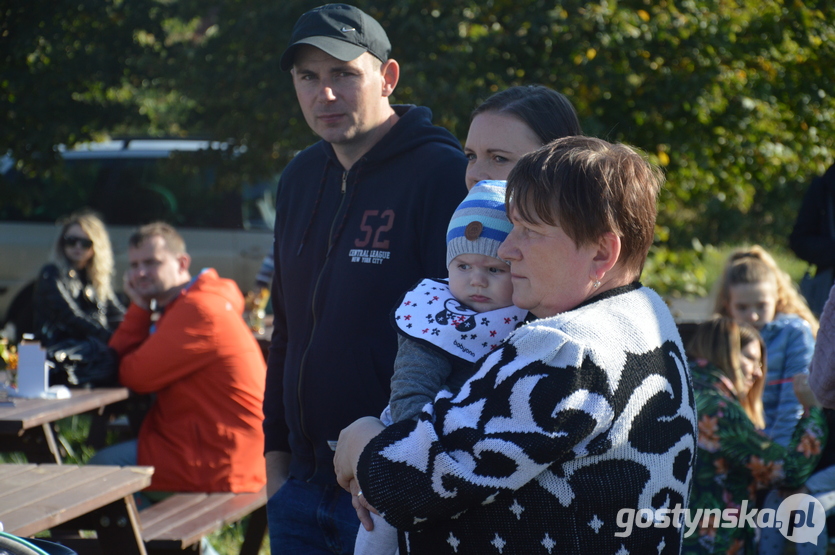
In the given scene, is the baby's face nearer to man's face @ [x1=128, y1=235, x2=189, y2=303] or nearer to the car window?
man's face @ [x1=128, y1=235, x2=189, y2=303]

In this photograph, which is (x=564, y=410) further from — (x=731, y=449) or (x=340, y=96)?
(x=731, y=449)

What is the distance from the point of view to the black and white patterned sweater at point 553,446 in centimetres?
128

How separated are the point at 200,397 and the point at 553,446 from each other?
2856 mm

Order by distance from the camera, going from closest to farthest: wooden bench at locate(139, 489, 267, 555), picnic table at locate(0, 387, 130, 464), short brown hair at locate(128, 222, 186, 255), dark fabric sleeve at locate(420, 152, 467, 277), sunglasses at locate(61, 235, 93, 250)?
dark fabric sleeve at locate(420, 152, 467, 277), wooden bench at locate(139, 489, 267, 555), picnic table at locate(0, 387, 130, 464), short brown hair at locate(128, 222, 186, 255), sunglasses at locate(61, 235, 93, 250)

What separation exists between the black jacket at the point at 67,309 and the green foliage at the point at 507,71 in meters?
1.59

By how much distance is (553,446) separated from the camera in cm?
127

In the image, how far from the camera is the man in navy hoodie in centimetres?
212

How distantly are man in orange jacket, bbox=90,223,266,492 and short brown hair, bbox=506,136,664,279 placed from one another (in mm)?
2698

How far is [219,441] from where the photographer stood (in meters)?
3.78

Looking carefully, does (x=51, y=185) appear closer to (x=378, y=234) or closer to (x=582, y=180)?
(x=378, y=234)

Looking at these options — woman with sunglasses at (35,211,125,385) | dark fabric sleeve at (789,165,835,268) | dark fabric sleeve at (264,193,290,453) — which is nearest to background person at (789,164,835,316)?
dark fabric sleeve at (789,165,835,268)

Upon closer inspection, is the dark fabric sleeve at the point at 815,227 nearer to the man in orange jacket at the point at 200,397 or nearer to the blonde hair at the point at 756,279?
the blonde hair at the point at 756,279

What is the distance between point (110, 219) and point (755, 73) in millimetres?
6035

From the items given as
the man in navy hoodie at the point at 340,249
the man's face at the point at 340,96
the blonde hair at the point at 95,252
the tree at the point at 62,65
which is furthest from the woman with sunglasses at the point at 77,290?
the man's face at the point at 340,96
